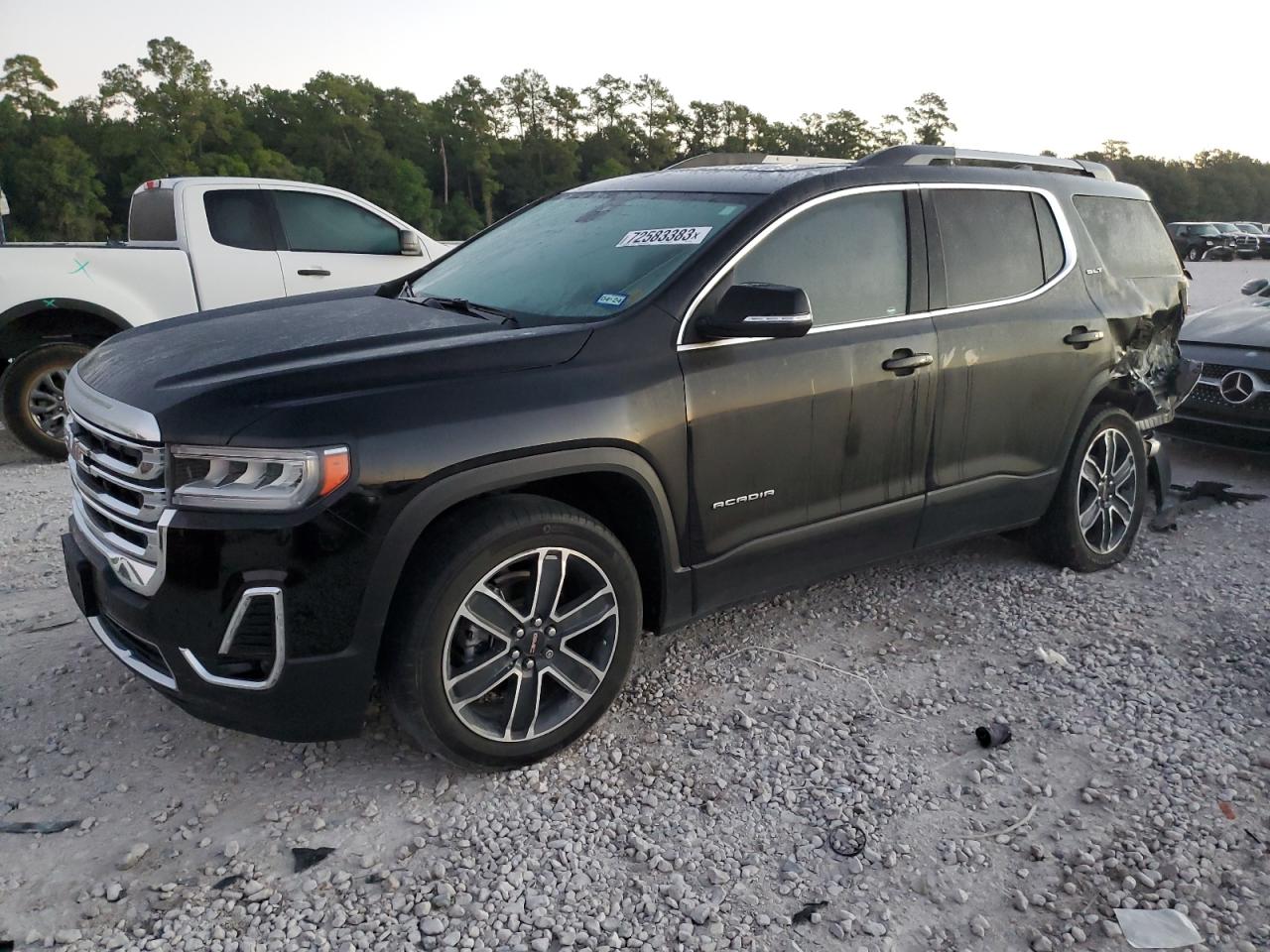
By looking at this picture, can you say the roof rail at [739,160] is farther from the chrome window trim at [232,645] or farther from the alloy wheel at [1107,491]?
the chrome window trim at [232,645]

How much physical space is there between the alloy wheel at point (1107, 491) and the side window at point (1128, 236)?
2.77 ft

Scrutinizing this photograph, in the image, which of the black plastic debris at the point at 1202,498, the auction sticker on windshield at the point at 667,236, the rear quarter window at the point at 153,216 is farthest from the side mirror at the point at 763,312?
the rear quarter window at the point at 153,216

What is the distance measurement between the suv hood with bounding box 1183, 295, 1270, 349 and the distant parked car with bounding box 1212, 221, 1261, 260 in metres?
39.1

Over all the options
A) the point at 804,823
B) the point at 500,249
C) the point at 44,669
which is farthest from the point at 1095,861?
the point at 44,669

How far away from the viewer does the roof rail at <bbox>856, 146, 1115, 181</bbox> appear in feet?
13.4

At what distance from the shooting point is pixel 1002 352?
13.8 feet

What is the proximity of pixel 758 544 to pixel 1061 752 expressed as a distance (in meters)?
1.22

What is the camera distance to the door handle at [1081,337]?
4.51 m

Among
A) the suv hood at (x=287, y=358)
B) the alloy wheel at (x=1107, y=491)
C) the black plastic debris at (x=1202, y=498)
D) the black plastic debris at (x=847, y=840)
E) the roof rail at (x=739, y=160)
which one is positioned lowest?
the black plastic debris at (x=1202, y=498)

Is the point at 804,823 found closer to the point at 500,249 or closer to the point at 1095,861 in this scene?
the point at 1095,861

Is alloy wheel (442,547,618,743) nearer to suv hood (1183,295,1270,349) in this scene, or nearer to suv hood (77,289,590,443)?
suv hood (77,289,590,443)

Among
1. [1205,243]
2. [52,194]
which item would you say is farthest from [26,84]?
[1205,243]

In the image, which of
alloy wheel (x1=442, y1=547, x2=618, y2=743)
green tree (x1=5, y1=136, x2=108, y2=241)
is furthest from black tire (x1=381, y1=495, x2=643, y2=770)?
green tree (x1=5, y1=136, x2=108, y2=241)

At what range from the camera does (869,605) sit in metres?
4.51
